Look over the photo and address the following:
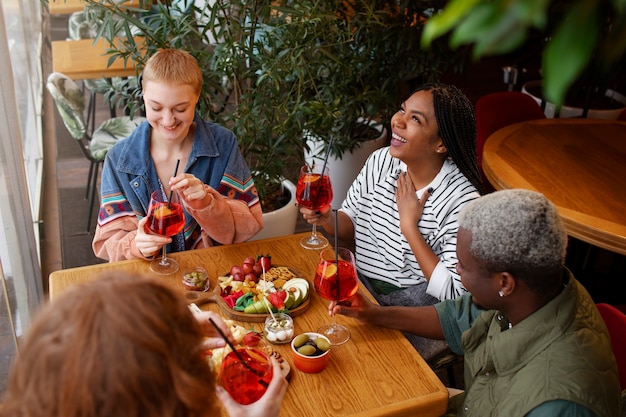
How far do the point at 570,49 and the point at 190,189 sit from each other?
1779 mm

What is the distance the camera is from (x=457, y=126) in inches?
93.1

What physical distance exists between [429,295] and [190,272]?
2.81 ft

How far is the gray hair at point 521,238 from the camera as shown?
1.52m

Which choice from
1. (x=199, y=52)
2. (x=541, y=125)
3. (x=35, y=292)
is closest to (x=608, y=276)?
(x=541, y=125)

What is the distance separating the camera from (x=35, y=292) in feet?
10.6

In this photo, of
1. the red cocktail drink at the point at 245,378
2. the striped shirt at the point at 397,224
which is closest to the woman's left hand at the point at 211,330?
the red cocktail drink at the point at 245,378

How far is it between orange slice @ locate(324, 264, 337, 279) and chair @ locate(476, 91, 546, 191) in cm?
202

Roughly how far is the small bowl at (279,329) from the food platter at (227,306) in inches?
3.0

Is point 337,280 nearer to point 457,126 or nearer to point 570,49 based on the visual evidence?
point 457,126

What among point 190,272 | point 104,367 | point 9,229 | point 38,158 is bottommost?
point 38,158

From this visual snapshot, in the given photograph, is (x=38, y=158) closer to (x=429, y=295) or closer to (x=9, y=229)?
(x=9, y=229)

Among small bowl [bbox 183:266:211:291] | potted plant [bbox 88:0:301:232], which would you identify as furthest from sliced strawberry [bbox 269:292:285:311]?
potted plant [bbox 88:0:301:232]

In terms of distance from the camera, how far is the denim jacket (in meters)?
2.35

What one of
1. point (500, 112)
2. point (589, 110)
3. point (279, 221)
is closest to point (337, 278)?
point (279, 221)
